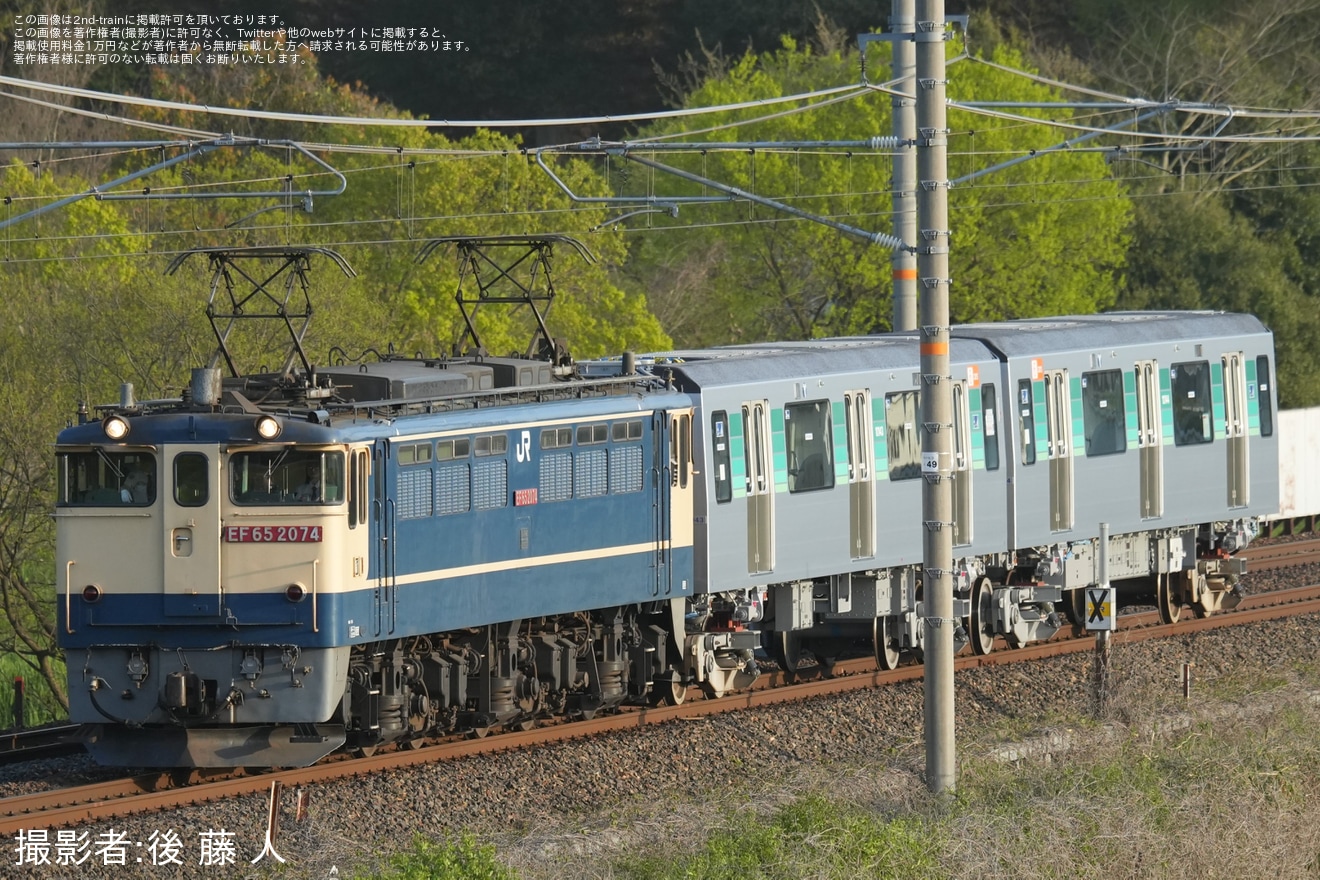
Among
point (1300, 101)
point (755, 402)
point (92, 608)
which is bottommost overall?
point (92, 608)

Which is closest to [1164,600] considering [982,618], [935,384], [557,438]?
[982,618]

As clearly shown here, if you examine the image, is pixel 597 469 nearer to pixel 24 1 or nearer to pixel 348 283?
pixel 348 283

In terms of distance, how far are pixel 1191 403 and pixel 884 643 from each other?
5575 millimetres

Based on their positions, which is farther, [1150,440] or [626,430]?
[1150,440]

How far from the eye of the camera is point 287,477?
58.2 ft

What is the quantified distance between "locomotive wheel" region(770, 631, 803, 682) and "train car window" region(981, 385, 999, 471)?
2817mm

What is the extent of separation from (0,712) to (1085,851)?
1843cm

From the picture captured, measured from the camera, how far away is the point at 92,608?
58.6 ft

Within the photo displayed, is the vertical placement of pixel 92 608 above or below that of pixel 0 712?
above

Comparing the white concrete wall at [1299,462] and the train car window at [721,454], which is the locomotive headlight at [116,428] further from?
the white concrete wall at [1299,462]

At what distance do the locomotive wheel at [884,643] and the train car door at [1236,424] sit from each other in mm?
5823

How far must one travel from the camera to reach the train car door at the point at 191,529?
58.0 feet

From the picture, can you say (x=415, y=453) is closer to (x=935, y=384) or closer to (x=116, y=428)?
(x=116, y=428)

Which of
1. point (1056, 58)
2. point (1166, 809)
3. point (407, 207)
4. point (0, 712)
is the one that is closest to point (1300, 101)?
point (1056, 58)
